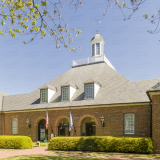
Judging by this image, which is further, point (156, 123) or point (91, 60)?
point (91, 60)

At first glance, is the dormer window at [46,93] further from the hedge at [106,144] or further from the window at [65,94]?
the hedge at [106,144]

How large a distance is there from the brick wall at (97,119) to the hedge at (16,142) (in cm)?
374

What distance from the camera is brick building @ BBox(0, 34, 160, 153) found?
18.4 m

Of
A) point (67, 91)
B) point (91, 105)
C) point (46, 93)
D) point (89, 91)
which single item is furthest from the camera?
point (46, 93)

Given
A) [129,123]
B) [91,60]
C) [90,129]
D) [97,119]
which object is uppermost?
[91,60]

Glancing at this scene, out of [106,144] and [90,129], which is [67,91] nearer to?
[90,129]

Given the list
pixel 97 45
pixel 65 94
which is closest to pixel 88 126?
pixel 65 94

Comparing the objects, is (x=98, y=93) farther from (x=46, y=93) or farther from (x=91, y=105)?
(x=46, y=93)

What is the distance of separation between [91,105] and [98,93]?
2.01 meters

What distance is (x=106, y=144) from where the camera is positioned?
16109 millimetres

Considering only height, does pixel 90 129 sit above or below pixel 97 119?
below

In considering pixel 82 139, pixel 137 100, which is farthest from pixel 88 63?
pixel 82 139

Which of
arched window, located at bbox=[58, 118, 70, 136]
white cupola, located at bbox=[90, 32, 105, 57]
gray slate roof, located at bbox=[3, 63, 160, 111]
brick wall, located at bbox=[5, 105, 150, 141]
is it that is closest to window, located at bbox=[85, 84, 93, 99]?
gray slate roof, located at bbox=[3, 63, 160, 111]

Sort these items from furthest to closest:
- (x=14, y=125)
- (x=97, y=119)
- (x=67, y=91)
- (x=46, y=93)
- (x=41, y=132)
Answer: (x=14, y=125), (x=41, y=132), (x=46, y=93), (x=67, y=91), (x=97, y=119)
